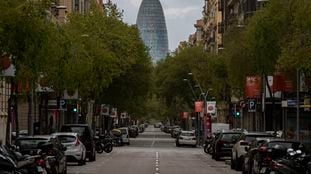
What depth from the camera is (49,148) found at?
26375 mm

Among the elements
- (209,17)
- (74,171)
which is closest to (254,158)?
(74,171)

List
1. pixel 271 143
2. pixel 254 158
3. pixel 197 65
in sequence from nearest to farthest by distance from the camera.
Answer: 1. pixel 271 143
2. pixel 254 158
3. pixel 197 65

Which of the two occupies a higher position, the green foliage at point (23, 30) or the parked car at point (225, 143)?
the green foliage at point (23, 30)

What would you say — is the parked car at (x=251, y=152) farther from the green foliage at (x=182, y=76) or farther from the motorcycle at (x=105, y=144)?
the green foliage at (x=182, y=76)

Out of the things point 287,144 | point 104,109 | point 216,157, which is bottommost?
point 216,157

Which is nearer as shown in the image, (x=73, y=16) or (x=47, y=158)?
(x=47, y=158)

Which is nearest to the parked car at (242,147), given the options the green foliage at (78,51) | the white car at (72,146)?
the white car at (72,146)

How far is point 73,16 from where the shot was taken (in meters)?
62.3

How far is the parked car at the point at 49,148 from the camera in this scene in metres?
26.4

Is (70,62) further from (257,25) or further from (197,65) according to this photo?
(197,65)

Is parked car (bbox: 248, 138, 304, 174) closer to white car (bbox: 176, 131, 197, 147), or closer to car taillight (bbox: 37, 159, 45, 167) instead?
car taillight (bbox: 37, 159, 45, 167)

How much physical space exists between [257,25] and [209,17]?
101004 millimetres

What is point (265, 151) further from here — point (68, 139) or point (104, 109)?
point (104, 109)

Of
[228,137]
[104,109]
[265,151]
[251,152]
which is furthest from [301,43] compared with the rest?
[104,109]
